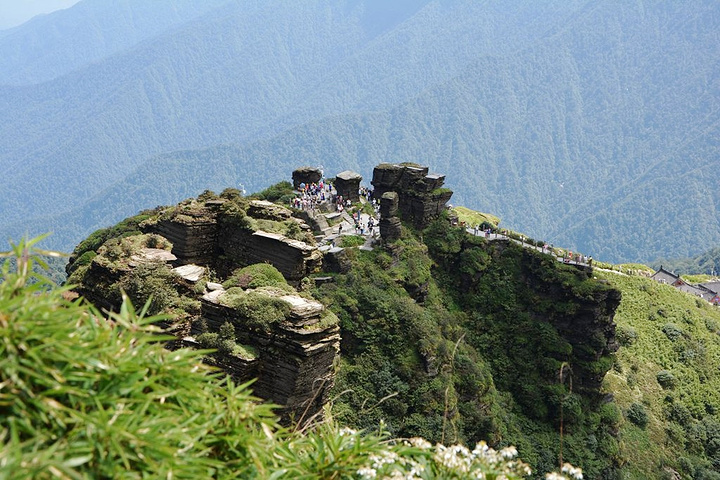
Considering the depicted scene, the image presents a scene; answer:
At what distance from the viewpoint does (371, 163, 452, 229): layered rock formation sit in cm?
6128

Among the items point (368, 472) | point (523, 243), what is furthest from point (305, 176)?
point (368, 472)

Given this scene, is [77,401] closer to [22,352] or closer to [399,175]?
[22,352]

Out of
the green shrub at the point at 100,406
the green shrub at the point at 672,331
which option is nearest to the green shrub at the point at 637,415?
the green shrub at the point at 672,331

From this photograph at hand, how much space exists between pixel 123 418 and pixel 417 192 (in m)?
56.4

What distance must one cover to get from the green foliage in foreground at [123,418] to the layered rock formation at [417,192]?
2107 inches

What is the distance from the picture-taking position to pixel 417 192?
61.6 metres

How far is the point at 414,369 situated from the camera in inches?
1713

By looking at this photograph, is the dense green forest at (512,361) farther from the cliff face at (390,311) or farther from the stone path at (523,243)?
the stone path at (523,243)

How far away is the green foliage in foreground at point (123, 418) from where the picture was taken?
5.83 metres

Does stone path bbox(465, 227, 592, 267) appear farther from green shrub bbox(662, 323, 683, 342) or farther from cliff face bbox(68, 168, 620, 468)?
green shrub bbox(662, 323, 683, 342)

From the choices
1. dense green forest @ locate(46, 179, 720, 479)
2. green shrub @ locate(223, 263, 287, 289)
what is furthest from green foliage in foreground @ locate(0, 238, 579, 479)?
dense green forest @ locate(46, 179, 720, 479)

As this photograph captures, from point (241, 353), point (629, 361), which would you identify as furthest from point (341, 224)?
point (241, 353)

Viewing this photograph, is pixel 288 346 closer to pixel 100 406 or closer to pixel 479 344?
pixel 100 406

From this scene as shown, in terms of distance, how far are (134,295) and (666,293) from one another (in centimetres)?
8064
